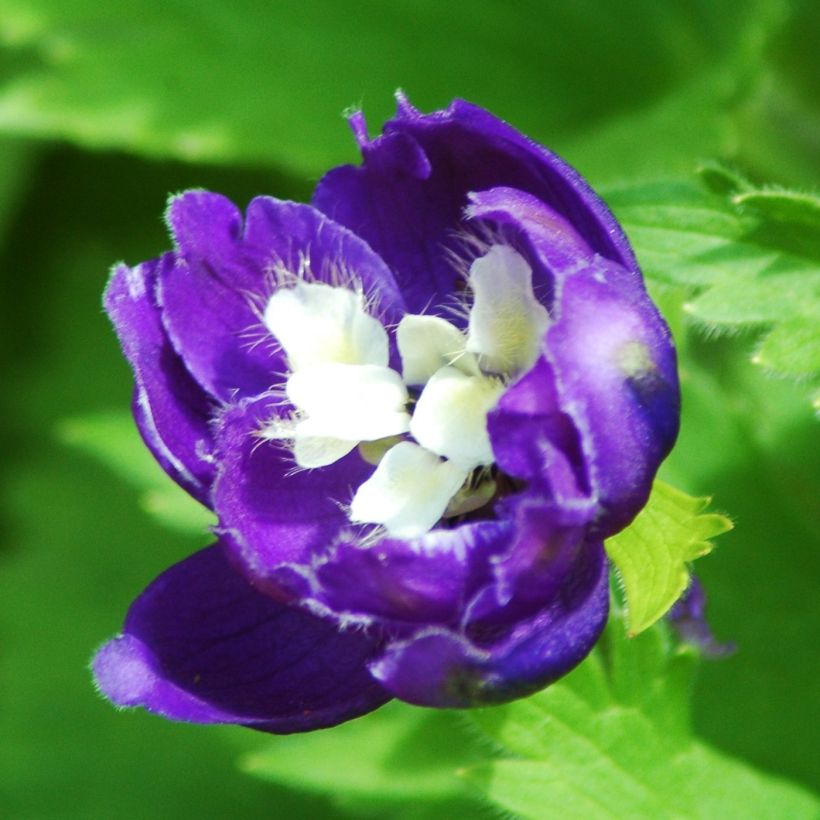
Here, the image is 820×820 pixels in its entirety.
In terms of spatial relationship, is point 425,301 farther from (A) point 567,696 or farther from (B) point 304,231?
(A) point 567,696

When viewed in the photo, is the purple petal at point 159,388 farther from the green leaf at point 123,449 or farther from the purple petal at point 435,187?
the green leaf at point 123,449

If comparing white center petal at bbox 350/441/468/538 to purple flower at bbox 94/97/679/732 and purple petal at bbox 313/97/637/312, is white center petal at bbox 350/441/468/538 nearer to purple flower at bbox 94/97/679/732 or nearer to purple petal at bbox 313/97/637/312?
purple flower at bbox 94/97/679/732

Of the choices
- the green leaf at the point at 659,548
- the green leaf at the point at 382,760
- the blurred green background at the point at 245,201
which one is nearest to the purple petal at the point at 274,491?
the green leaf at the point at 659,548

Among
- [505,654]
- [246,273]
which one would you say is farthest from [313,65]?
[505,654]


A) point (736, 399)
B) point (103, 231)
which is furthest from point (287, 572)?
point (103, 231)

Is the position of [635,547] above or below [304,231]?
below

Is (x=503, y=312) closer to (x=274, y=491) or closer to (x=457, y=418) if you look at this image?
(x=457, y=418)

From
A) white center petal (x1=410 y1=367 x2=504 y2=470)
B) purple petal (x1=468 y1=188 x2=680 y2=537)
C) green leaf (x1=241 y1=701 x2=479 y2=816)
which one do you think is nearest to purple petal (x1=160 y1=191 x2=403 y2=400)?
white center petal (x1=410 y1=367 x2=504 y2=470)
